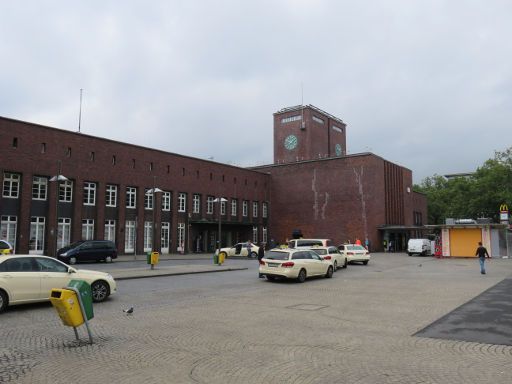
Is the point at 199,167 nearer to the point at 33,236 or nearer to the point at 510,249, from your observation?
the point at 33,236

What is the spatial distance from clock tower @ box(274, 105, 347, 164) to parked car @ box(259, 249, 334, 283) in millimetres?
54469

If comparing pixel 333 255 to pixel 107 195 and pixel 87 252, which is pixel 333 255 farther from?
pixel 107 195

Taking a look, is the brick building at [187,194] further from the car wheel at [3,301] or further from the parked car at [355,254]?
the parked car at [355,254]

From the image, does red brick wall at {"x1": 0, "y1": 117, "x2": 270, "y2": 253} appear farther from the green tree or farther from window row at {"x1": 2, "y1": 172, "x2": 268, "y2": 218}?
the green tree

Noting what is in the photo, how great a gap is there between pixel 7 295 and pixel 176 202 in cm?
3976

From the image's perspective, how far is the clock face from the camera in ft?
251

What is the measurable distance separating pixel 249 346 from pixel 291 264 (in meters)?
11.7

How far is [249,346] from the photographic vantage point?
7.98 m

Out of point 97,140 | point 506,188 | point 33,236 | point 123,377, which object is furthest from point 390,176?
point 123,377

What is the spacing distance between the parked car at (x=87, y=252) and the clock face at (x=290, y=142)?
46892 mm

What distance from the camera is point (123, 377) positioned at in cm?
615

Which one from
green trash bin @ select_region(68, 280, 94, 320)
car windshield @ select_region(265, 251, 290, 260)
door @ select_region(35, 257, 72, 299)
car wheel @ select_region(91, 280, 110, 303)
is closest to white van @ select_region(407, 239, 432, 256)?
car windshield @ select_region(265, 251, 290, 260)

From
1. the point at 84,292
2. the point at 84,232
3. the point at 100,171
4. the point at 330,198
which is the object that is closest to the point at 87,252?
the point at 84,232

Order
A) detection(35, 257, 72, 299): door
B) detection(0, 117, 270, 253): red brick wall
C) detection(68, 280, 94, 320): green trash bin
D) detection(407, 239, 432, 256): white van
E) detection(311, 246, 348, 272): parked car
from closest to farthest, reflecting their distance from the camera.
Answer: detection(68, 280, 94, 320): green trash bin, detection(35, 257, 72, 299): door, detection(311, 246, 348, 272): parked car, detection(0, 117, 270, 253): red brick wall, detection(407, 239, 432, 256): white van
